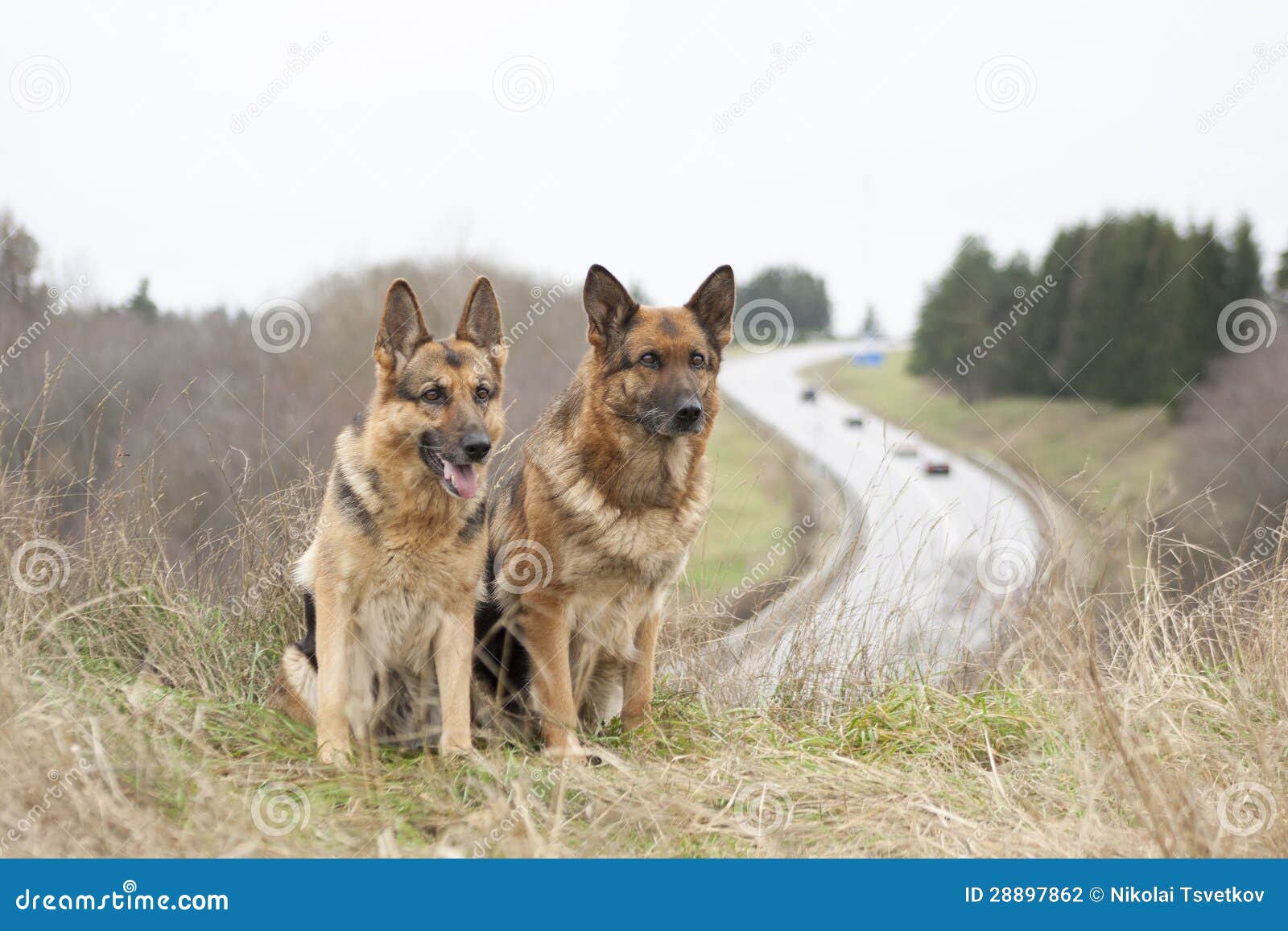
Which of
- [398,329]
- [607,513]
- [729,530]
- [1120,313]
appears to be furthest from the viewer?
[1120,313]

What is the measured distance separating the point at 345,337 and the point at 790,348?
194ft

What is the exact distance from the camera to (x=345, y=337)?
60.2 ft

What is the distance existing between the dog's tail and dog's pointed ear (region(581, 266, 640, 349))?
1.84 m

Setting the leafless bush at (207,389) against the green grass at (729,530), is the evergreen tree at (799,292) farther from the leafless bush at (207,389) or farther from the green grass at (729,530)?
the green grass at (729,530)

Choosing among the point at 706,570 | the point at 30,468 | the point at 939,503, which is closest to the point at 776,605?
the point at 706,570

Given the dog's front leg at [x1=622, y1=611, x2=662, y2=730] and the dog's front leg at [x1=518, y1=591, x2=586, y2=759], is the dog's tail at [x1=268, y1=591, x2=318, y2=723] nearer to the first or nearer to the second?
the dog's front leg at [x1=518, y1=591, x2=586, y2=759]

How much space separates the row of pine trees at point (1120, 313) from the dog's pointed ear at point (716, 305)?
26.0m

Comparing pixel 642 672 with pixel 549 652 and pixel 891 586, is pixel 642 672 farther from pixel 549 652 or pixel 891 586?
pixel 891 586

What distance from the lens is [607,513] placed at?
4426 mm

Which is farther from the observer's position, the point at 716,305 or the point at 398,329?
the point at 716,305

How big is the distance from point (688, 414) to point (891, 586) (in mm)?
1909

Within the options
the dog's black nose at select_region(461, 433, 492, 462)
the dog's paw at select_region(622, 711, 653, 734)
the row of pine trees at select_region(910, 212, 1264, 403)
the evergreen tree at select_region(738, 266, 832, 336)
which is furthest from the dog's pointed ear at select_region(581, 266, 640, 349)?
the evergreen tree at select_region(738, 266, 832, 336)

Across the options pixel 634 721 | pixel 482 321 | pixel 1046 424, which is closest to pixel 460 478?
pixel 482 321

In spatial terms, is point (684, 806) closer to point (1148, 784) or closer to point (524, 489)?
point (1148, 784)
